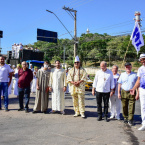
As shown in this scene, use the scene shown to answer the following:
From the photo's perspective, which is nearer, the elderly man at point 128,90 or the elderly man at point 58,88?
the elderly man at point 128,90

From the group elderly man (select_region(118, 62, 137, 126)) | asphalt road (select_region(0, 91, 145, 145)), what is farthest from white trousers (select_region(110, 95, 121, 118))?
elderly man (select_region(118, 62, 137, 126))

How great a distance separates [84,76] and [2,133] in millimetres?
3173

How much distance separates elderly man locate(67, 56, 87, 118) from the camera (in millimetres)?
6957

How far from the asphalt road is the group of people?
1.39 ft

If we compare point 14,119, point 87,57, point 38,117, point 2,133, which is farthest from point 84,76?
point 87,57

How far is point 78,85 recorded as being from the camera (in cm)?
700

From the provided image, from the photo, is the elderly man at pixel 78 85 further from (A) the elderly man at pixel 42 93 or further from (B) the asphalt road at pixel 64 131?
(A) the elderly man at pixel 42 93

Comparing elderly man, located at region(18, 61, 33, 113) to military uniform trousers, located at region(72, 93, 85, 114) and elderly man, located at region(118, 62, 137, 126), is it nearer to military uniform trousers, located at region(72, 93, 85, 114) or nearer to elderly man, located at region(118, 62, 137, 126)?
military uniform trousers, located at region(72, 93, 85, 114)

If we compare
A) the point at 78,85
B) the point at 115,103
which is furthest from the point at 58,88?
the point at 115,103

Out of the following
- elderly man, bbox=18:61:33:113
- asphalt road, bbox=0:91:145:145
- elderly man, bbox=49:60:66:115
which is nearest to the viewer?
asphalt road, bbox=0:91:145:145

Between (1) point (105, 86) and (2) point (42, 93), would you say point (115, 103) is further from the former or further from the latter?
(2) point (42, 93)

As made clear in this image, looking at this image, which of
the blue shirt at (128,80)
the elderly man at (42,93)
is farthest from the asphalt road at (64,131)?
the blue shirt at (128,80)

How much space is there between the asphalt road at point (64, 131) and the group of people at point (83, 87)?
42 centimetres

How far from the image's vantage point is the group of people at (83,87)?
6078 mm
